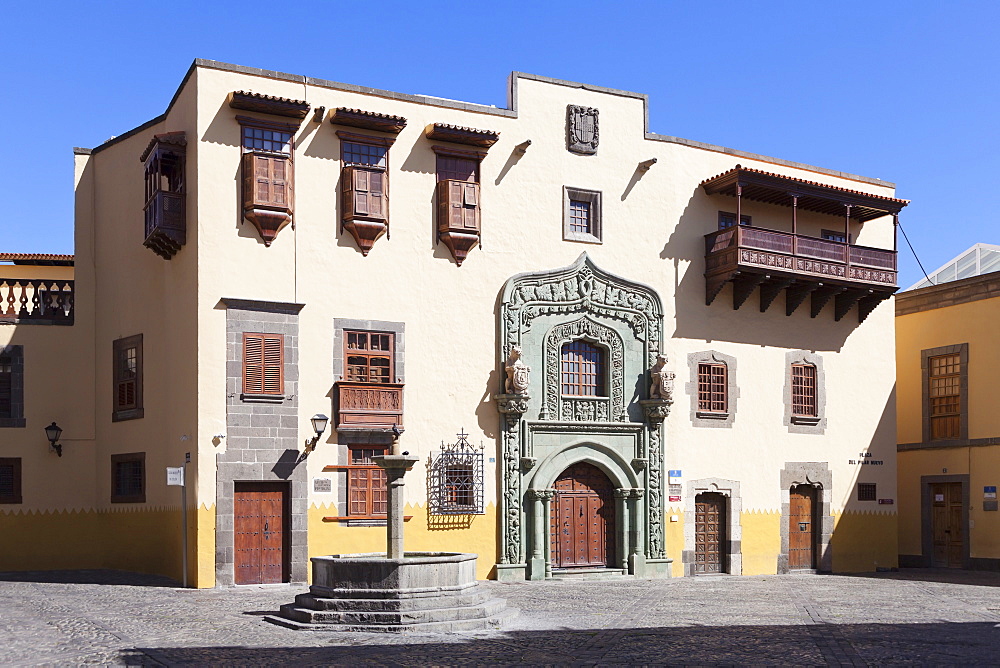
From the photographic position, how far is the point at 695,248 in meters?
27.5

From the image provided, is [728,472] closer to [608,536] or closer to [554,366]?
[608,536]

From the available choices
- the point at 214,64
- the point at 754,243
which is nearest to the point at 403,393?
the point at 214,64

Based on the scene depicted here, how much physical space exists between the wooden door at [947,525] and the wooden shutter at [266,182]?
64.6 ft

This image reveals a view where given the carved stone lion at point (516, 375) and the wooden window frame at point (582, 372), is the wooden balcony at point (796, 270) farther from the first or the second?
the carved stone lion at point (516, 375)

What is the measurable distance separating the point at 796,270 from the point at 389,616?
15.3 metres

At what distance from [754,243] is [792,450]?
17.7 ft

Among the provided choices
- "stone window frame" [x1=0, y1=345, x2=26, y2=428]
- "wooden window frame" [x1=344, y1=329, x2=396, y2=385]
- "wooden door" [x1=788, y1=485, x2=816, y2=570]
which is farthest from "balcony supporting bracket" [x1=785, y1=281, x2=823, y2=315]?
"stone window frame" [x1=0, y1=345, x2=26, y2=428]

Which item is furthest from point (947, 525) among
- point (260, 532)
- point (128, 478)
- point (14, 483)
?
point (14, 483)

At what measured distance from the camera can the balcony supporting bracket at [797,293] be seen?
2797 cm

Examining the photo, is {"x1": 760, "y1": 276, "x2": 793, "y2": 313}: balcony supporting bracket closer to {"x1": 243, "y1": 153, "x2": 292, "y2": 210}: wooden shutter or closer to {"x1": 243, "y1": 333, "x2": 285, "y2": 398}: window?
{"x1": 243, "y1": 153, "x2": 292, "y2": 210}: wooden shutter

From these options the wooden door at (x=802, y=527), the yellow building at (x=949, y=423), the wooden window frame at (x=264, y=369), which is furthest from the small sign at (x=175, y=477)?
the yellow building at (x=949, y=423)

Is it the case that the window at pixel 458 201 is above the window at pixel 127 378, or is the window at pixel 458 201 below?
above

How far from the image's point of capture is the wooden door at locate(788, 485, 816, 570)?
28.3m

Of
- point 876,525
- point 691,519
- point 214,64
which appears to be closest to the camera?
point 214,64
